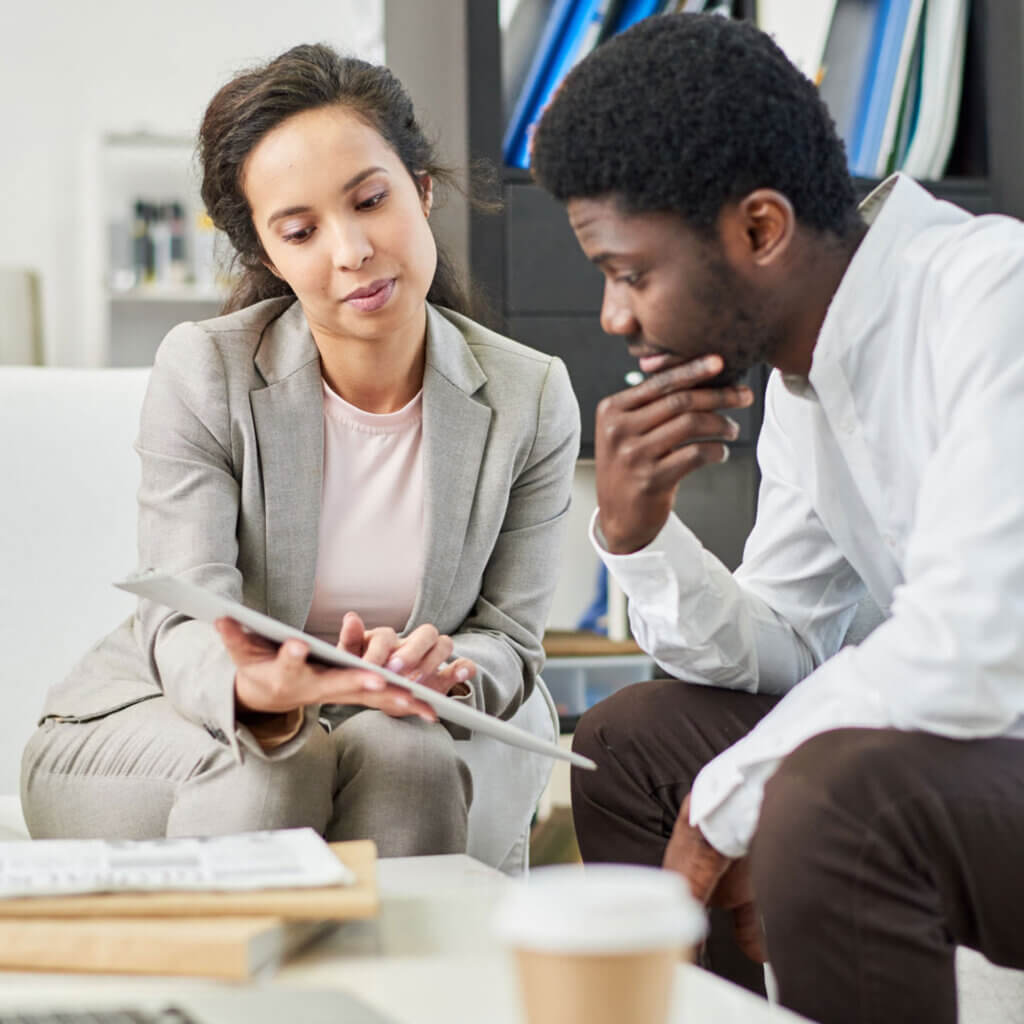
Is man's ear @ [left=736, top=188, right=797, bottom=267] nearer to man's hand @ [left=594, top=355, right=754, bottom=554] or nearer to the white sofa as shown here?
man's hand @ [left=594, top=355, right=754, bottom=554]

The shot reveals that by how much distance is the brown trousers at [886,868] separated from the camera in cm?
87

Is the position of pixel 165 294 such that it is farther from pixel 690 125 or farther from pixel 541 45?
pixel 690 125

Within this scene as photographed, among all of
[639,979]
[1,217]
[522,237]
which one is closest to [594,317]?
[522,237]

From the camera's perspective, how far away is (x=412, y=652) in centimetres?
127

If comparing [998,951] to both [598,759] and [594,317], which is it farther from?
[594,317]

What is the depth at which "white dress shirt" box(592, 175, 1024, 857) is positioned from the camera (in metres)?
0.89

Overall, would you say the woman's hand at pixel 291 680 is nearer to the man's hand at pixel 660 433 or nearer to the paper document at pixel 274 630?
the paper document at pixel 274 630

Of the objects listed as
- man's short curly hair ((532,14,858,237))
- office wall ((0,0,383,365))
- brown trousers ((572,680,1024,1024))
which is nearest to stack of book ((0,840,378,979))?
brown trousers ((572,680,1024,1024))

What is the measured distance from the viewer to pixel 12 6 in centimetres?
448

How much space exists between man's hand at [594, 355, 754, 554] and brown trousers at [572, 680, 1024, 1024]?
10.0 inches

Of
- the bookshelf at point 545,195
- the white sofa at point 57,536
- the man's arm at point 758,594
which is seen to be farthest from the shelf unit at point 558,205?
the man's arm at point 758,594

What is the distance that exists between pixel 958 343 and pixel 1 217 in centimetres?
422

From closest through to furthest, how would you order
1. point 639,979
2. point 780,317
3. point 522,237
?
point 639,979, point 780,317, point 522,237

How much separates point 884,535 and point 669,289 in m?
0.31
